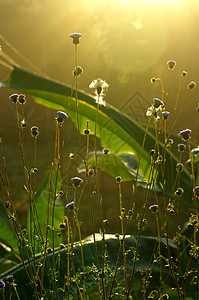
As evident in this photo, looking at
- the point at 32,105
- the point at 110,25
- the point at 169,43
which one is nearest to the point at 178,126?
the point at 169,43

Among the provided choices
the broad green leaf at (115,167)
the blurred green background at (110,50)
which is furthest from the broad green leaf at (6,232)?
the blurred green background at (110,50)

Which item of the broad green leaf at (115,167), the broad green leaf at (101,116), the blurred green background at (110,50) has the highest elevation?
the blurred green background at (110,50)

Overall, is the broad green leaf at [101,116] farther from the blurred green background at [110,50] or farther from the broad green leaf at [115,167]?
the blurred green background at [110,50]

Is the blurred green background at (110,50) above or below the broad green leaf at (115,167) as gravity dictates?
above

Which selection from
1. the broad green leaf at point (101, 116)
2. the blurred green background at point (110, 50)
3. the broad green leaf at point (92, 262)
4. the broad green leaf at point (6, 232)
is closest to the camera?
the broad green leaf at point (92, 262)

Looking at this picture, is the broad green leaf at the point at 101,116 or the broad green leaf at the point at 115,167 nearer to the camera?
the broad green leaf at the point at 101,116

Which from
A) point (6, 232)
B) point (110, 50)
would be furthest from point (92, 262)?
point (110, 50)
